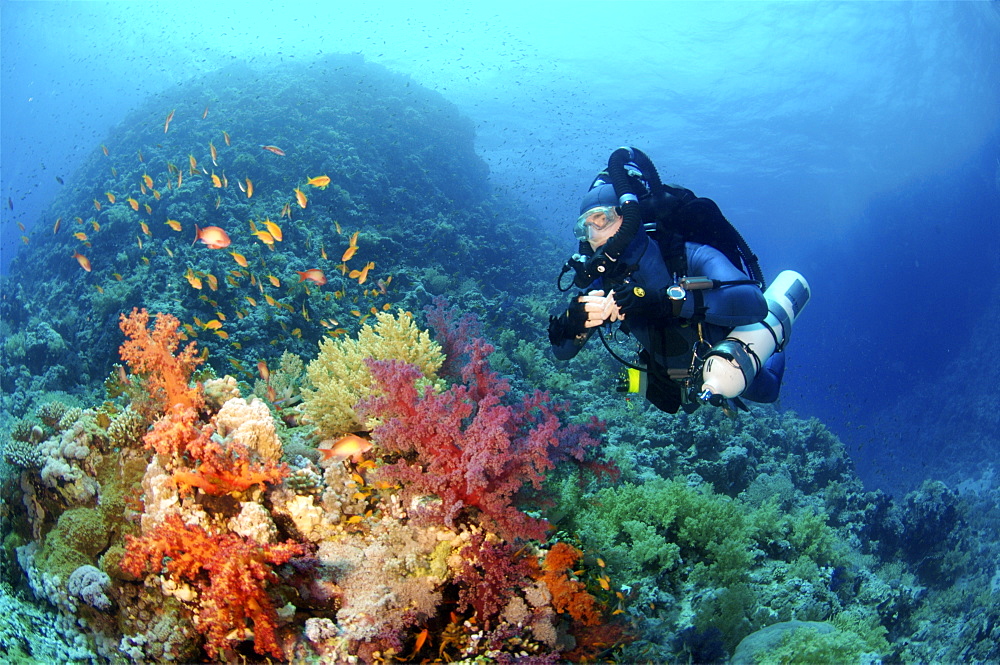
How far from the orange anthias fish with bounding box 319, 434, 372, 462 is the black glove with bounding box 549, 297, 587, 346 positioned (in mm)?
1710

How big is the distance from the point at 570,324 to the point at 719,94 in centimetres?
4095

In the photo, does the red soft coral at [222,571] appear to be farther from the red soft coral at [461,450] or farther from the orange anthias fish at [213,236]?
the orange anthias fish at [213,236]

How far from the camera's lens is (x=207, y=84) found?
1093 inches

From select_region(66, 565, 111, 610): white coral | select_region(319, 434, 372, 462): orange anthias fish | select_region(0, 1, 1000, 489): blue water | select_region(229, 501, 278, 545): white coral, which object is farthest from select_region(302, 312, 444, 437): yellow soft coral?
select_region(0, 1, 1000, 489): blue water

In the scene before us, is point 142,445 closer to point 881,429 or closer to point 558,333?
point 558,333

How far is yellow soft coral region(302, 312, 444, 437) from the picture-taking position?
4.00 metres

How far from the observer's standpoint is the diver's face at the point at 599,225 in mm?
3383

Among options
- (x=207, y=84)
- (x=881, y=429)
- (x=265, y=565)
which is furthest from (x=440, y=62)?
(x=881, y=429)

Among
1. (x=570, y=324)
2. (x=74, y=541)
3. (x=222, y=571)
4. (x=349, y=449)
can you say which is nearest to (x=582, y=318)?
(x=570, y=324)

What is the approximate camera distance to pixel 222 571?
2.38m

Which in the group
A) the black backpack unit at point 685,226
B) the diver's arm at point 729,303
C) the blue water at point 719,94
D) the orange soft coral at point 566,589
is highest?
the blue water at point 719,94

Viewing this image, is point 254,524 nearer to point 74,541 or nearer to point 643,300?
point 74,541

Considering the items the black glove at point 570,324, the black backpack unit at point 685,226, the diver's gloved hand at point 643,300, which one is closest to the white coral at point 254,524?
the black glove at point 570,324

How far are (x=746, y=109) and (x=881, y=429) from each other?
28914 millimetres
